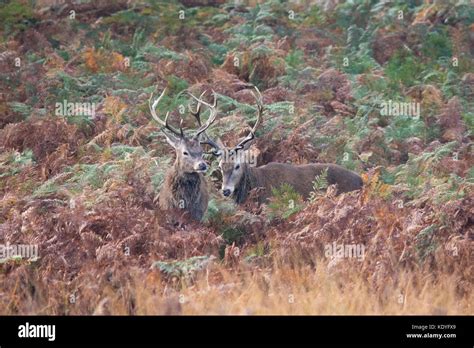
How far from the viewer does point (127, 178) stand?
12.0 m

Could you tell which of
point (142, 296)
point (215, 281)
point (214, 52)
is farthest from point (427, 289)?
point (214, 52)

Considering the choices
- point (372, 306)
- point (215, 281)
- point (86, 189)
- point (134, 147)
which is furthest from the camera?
point (134, 147)

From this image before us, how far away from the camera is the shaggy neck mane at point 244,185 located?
13.4m

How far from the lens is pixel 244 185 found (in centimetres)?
1342

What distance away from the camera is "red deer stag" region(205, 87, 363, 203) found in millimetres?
13250

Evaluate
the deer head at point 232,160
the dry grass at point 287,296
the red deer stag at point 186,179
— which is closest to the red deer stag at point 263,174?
the deer head at point 232,160

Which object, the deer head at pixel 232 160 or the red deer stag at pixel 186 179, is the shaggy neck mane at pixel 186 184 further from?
the deer head at pixel 232 160

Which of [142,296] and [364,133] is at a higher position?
[364,133]

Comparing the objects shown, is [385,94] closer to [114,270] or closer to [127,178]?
[127,178]

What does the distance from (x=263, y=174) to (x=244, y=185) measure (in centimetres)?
33

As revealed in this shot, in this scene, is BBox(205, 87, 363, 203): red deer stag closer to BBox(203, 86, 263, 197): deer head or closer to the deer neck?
BBox(203, 86, 263, 197): deer head

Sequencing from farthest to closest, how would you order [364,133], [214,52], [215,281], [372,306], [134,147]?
[214,52]
[364,133]
[134,147]
[215,281]
[372,306]

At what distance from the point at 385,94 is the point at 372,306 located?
8.25 m

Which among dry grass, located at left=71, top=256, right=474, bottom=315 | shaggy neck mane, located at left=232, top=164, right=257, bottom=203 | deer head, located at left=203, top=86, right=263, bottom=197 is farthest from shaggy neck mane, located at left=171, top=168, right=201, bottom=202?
dry grass, located at left=71, top=256, right=474, bottom=315
